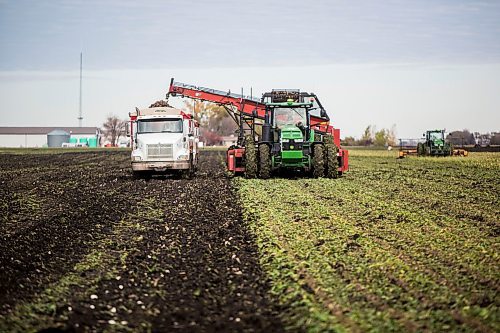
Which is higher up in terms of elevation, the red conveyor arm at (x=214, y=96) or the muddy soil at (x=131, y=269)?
the red conveyor arm at (x=214, y=96)

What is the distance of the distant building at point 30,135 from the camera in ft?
468

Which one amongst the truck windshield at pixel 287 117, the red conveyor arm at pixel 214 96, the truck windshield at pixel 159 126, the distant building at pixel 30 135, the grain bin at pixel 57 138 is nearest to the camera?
the truck windshield at pixel 287 117

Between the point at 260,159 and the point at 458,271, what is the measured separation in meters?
14.2

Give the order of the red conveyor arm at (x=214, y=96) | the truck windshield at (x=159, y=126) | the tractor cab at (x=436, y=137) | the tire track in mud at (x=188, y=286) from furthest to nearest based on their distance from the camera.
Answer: the tractor cab at (x=436, y=137) < the red conveyor arm at (x=214, y=96) < the truck windshield at (x=159, y=126) < the tire track in mud at (x=188, y=286)

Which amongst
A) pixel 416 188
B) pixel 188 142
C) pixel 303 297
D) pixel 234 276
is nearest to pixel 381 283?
pixel 303 297

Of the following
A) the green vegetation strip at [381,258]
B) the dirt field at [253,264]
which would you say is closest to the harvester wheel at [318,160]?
the green vegetation strip at [381,258]

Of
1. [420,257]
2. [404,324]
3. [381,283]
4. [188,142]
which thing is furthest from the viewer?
[188,142]

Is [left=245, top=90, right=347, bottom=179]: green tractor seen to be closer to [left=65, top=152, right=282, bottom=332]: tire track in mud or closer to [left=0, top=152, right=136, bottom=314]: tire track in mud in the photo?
[left=0, top=152, right=136, bottom=314]: tire track in mud

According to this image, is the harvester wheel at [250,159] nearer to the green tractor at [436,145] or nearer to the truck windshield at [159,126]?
the truck windshield at [159,126]

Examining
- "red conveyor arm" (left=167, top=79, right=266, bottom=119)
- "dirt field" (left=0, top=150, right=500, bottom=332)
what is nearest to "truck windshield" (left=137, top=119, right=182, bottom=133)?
"red conveyor arm" (left=167, top=79, right=266, bottom=119)

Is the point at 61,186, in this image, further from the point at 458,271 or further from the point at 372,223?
the point at 458,271

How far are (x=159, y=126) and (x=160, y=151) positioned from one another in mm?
1003

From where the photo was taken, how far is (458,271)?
26.3ft

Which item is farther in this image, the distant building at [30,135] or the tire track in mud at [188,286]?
the distant building at [30,135]
